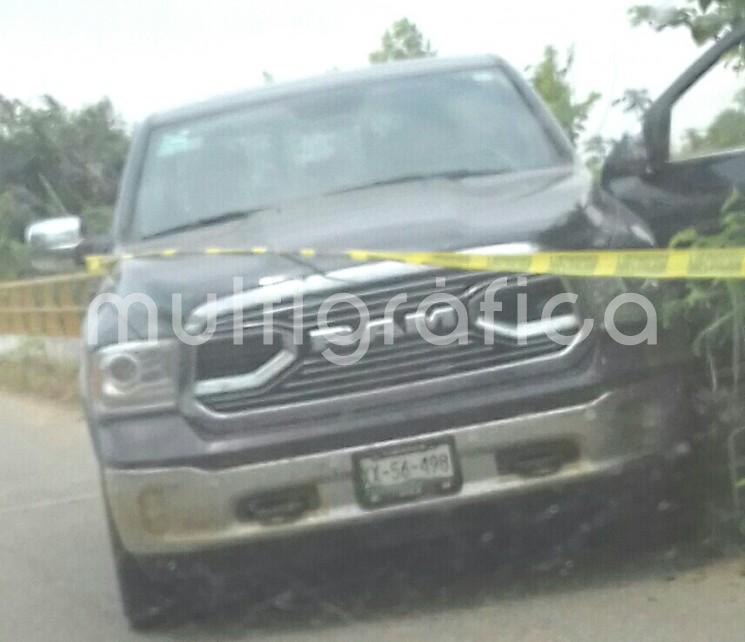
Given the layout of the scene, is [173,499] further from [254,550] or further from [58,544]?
[58,544]

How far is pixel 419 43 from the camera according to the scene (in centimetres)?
1992

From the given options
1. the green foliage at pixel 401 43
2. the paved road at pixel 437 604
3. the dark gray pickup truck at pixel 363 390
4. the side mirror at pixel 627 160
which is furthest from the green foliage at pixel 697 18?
the green foliage at pixel 401 43

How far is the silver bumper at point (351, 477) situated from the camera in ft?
17.9

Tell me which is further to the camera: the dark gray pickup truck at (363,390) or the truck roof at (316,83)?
the truck roof at (316,83)

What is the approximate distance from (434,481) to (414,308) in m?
0.55

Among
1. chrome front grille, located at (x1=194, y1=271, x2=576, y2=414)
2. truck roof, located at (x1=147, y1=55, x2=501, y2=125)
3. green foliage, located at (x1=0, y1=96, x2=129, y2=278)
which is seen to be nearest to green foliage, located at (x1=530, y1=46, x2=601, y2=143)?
truck roof, located at (x1=147, y1=55, x2=501, y2=125)

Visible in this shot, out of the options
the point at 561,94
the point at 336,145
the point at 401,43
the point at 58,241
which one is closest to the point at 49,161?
the point at 401,43

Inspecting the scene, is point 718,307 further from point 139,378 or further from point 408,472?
point 139,378

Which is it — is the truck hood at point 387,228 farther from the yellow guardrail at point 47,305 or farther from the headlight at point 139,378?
the yellow guardrail at point 47,305

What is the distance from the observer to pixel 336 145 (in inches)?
283

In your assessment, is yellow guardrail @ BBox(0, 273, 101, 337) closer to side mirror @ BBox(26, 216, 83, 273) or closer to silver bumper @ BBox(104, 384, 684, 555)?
side mirror @ BBox(26, 216, 83, 273)

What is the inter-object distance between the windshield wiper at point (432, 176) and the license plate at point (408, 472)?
1672 millimetres

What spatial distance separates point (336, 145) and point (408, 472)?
2105 mm

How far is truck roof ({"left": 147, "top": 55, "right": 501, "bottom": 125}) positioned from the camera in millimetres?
7559
